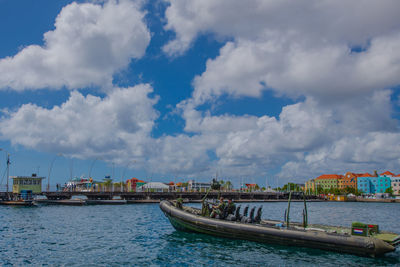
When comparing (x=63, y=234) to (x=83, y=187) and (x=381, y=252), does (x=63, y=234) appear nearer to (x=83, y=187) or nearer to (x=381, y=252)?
(x=381, y=252)

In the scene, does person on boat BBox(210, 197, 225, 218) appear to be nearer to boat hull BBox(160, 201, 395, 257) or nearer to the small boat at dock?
boat hull BBox(160, 201, 395, 257)

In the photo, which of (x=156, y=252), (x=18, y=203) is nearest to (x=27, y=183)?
(x=18, y=203)

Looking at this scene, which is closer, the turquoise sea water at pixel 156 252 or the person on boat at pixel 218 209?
the turquoise sea water at pixel 156 252

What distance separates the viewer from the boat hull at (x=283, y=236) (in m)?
19.9

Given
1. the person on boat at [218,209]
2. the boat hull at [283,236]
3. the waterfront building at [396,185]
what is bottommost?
the waterfront building at [396,185]

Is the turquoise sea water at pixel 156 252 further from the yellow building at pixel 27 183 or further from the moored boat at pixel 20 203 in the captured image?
the yellow building at pixel 27 183

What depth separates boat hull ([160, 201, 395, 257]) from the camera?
19.9 meters

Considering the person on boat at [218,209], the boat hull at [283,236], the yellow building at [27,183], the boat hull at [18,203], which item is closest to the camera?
the boat hull at [283,236]

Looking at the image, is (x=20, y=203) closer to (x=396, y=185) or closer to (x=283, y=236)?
(x=283, y=236)

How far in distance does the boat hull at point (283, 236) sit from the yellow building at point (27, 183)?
63.9 metres

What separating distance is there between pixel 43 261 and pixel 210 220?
40.4ft

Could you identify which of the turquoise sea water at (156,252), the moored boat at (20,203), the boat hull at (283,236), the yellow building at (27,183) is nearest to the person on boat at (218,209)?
the boat hull at (283,236)

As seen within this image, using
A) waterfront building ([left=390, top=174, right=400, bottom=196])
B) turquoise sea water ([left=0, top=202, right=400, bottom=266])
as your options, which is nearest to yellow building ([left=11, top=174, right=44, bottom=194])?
turquoise sea water ([left=0, top=202, right=400, bottom=266])

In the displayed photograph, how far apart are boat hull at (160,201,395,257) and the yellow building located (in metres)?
63.9
